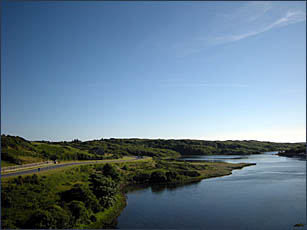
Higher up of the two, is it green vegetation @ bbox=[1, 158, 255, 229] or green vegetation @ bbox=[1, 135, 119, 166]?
green vegetation @ bbox=[1, 135, 119, 166]

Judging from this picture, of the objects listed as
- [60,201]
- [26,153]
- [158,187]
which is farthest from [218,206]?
[26,153]

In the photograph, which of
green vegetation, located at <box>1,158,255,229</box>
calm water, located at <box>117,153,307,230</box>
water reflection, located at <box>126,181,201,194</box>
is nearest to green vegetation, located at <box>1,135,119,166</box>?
green vegetation, located at <box>1,158,255,229</box>

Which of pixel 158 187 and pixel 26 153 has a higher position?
pixel 26 153

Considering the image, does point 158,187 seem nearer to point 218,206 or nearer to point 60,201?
point 218,206

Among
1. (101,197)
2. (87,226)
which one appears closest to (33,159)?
(101,197)

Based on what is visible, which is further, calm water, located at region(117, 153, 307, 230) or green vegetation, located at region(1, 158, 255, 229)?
calm water, located at region(117, 153, 307, 230)

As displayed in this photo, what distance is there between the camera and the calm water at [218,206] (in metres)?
15.6

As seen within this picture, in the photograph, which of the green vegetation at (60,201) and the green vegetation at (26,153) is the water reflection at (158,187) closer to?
the green vegetation at (60,201)

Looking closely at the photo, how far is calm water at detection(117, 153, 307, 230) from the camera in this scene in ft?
51.2

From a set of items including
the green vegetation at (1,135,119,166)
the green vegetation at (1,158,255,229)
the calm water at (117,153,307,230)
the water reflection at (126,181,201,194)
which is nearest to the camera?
the green vegetation at (1,158,255,229)

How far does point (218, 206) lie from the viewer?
752 inches

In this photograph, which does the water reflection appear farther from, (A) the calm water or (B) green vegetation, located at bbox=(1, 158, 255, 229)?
(B) green vegetation, located at bbox=(1, 158, 255, 229)

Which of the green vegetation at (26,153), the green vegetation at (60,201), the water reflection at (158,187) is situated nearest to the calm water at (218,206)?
the water reflection at (158,187)

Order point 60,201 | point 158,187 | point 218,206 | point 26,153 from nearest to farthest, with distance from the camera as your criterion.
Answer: point 60,201, point 218,206, point 26,153, point 158,187
